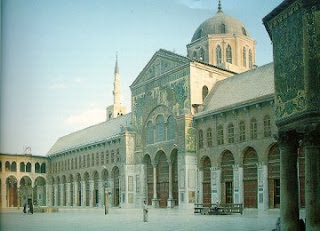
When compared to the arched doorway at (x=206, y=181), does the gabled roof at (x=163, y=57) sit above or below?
above

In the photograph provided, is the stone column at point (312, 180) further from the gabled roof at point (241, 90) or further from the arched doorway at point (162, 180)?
the arched doorway at point (162, 180)

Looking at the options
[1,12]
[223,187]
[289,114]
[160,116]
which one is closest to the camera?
[1,12]

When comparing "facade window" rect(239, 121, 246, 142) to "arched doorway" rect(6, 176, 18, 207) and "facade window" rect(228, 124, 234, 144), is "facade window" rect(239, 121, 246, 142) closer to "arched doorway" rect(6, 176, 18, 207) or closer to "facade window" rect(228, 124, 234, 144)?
"facade window" rect(228, 124, 234, 144)

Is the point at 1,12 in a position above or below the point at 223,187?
above

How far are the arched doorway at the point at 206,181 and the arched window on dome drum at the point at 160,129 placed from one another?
5569mm

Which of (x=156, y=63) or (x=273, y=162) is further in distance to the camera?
(x=156, y=63)

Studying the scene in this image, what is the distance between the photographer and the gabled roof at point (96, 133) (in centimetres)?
5405

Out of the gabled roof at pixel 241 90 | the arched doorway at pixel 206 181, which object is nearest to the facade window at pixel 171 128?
the gabled roof at pixel 241 90

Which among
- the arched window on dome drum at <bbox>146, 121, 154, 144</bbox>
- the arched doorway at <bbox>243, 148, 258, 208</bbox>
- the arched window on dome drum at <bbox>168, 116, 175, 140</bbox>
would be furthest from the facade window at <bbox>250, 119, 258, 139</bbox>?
the arched window on dome drum at <bbox>146, 121, 154, 144</bbox>

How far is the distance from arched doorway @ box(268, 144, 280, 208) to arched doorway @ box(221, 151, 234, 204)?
4039 mm

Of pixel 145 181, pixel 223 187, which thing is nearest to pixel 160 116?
pixel 145 181

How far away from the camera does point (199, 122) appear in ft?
124

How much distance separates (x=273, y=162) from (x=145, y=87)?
56.7 ft

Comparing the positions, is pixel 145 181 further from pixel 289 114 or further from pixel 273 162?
pixel 289 114
